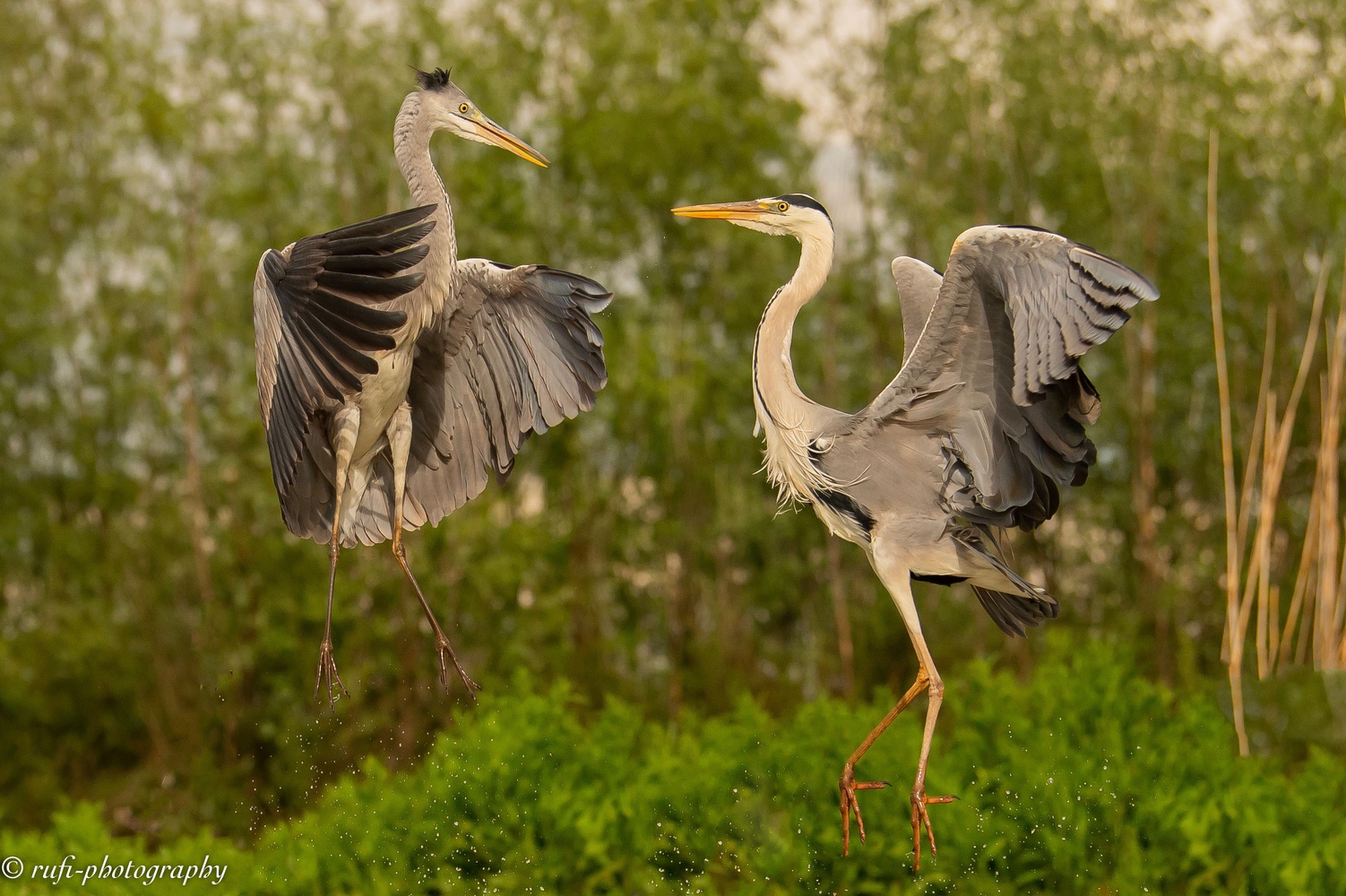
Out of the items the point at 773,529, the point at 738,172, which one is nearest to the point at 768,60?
the point at 738,172

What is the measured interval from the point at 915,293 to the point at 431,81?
5.27ft

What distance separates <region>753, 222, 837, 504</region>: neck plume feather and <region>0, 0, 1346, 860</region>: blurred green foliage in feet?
15.0

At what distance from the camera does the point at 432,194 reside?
10.9 ft

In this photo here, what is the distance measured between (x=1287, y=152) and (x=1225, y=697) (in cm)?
741

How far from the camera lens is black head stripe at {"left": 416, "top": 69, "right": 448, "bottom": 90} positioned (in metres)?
3.44

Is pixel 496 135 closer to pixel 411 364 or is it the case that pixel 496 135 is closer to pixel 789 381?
pixel 411 364

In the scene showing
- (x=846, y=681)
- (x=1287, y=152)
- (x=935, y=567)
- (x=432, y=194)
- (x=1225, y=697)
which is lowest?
(x=846, y=681)

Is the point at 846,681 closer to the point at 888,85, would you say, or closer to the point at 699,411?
the point at 699,411

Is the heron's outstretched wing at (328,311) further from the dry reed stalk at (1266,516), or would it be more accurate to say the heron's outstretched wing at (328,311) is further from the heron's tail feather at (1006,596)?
the dry reed stalk at (1266,516)

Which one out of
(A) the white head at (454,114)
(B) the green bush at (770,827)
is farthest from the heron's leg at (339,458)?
(B) the green bush at (770,827)

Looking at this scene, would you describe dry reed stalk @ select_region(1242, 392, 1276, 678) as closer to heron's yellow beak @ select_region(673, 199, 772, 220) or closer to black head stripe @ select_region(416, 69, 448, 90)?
heron's yellow beak @ select_region(673, 199, 772, 220)

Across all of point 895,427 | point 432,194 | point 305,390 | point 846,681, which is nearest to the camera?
point 305,390

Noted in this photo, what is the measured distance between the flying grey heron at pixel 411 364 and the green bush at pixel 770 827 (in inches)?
60.9

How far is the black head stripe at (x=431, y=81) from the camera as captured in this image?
3.44 m
